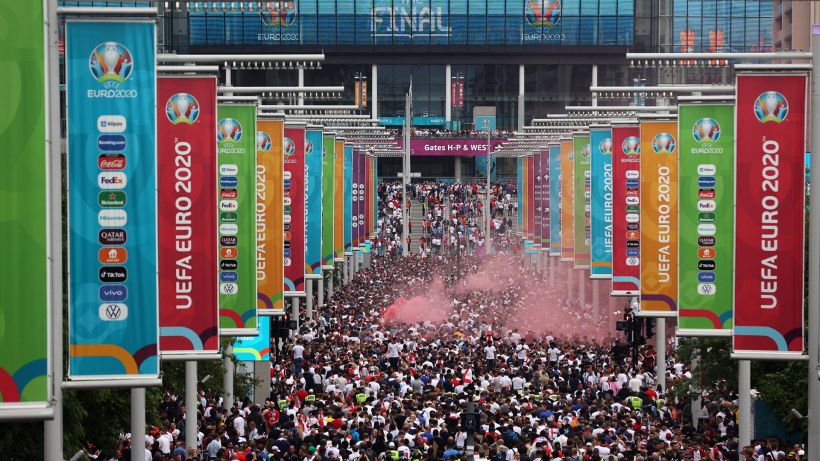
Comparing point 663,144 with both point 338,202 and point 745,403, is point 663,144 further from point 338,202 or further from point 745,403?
point 338,202

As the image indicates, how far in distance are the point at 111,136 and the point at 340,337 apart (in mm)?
29020

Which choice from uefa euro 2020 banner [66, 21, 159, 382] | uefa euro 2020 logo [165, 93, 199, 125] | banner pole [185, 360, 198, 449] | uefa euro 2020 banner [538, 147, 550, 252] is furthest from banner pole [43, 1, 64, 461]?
uefa euro 2020 banner [538, 147, 550, 252]

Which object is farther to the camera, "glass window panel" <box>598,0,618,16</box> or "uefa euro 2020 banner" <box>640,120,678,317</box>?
"glass window panel" <box>598,0,618,16</box>

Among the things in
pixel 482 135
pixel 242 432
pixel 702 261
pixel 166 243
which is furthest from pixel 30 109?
pixel 482 135

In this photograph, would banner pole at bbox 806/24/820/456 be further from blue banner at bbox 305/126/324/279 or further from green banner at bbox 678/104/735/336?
blue banner at bbox 305/126/324/279

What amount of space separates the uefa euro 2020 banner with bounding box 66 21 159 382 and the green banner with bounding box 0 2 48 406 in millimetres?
1409

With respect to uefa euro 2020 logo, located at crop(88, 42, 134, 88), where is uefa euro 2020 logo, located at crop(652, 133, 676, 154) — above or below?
below

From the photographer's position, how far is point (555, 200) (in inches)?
1994

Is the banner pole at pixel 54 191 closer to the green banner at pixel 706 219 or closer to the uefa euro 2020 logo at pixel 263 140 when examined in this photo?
the green banner at pixel 706 219

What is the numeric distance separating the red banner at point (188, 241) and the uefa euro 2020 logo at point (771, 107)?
606 centimetres

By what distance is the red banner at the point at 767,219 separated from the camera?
1597cm

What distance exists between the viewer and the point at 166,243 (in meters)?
17.5

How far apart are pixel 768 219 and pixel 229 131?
8.48 metres

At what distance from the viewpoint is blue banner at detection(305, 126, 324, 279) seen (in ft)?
115
